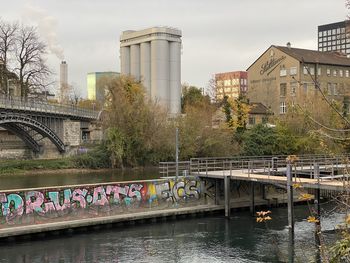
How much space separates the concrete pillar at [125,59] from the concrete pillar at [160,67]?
10593 millimetres

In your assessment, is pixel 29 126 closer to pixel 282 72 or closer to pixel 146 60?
pixel 282 72

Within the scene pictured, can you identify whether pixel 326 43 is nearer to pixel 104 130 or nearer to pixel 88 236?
pixel 104 130

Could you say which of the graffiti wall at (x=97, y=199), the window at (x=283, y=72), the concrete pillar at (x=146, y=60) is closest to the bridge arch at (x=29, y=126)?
the graffiti wall at (x=97, y=199)

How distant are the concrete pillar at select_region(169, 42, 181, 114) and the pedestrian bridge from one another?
116ft

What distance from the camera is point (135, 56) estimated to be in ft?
378

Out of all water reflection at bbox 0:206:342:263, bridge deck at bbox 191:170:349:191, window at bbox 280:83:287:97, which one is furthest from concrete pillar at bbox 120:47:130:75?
water reflection at bbox 0:206:342:263

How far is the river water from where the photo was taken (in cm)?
2225

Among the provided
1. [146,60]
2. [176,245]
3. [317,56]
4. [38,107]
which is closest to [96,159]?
[38,107]

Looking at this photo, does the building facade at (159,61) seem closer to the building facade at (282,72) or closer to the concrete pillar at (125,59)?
the concrete pillar at (125,59)

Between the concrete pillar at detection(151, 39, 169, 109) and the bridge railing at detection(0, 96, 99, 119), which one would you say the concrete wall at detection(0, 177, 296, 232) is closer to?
the bridge railing at detection(0, 96, 99, 119)

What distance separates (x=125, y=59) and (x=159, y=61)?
13167 millimetres

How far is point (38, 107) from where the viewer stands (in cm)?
6294

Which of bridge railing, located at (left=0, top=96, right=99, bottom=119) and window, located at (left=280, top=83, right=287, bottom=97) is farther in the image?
window, located at (left=280, top=83, right=287, bottom=97)

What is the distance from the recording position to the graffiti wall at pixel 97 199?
1015 inches
